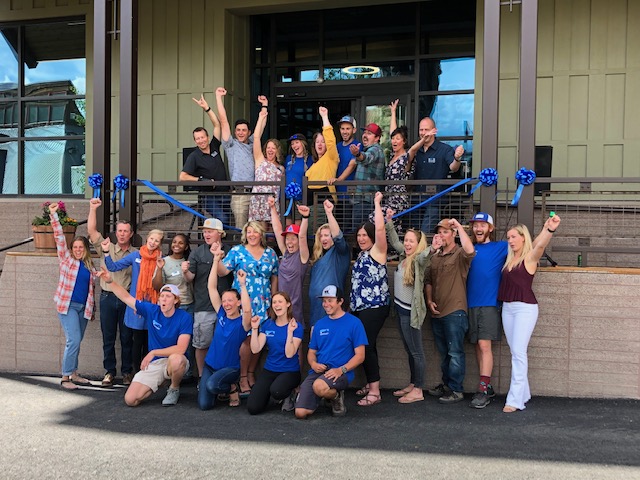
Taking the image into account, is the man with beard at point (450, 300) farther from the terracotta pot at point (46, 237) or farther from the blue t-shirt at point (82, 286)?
the terracotta pot at point (46, 237)

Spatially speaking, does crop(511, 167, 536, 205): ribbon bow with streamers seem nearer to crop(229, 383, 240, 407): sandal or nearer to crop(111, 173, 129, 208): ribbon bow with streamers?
crop(229, 383, 240, 407): sandal

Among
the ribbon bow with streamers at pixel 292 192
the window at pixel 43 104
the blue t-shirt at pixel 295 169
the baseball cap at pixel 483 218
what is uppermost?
the window at pixel 43 104

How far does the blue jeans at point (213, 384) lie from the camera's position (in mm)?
6371

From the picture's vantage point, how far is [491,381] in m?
6.96

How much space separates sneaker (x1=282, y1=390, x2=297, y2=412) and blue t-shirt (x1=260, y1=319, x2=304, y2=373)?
0.81 feet

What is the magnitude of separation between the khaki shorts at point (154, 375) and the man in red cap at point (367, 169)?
238cm

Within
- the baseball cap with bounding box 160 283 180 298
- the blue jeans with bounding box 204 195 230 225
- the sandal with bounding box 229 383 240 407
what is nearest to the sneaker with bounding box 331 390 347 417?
the sandal with bounding box 229 383 240 407

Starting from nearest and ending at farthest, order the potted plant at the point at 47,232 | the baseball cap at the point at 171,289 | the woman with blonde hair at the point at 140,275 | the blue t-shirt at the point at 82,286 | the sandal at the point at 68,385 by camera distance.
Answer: the baseball cap at the point at 171,289, the woman with blonde hair at the point at 140,275, the sandal at the point at 68,385, the blue t-shirt at the point at 82,286, the potted plant at the point at 47,232

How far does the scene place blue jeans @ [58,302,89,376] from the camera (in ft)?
24.0

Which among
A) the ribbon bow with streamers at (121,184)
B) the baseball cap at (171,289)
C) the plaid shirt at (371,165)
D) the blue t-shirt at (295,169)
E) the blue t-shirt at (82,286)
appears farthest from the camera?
the ribbon bow with streamers at (121,184)

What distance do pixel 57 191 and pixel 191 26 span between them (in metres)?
3.64

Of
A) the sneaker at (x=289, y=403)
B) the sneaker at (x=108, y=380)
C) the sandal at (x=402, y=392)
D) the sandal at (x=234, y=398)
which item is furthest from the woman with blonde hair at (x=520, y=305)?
the sneaker at (x=108, y=380)

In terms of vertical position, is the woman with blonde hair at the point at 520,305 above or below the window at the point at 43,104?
below

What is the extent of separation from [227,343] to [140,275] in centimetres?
123
